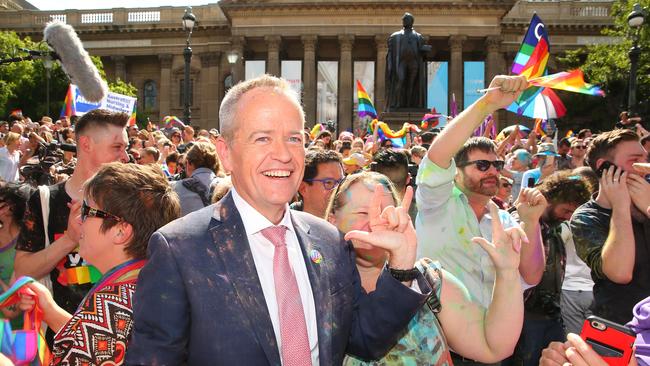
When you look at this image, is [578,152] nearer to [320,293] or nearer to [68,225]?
[68,225]

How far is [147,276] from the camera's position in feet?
7.13

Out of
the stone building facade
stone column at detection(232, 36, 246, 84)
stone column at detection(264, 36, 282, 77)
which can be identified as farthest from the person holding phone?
stone column at detection(232, 36, 246, 84)

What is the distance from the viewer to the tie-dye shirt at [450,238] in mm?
3994

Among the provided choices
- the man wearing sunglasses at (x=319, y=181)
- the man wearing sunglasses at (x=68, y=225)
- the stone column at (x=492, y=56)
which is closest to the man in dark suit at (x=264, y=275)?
the man wearing sunglasses at (x=68, y=225)

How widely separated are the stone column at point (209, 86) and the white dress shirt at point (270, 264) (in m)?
57.9

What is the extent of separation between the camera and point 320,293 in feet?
7.61

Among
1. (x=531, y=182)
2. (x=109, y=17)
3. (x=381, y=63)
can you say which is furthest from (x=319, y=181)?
(x=109, y=17)

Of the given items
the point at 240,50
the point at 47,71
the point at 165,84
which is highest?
the point at 240,50

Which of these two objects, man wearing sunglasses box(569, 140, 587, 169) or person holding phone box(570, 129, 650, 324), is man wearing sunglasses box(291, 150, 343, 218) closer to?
person holding phone box(570, 129, 650, 324)

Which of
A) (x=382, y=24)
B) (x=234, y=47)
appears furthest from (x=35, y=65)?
(x=382, y=24)

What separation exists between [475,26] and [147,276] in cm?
5530

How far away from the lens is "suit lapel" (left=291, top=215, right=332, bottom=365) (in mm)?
2283

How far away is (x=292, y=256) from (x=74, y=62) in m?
4.99

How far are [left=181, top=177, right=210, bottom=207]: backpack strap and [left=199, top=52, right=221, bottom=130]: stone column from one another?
177ft
